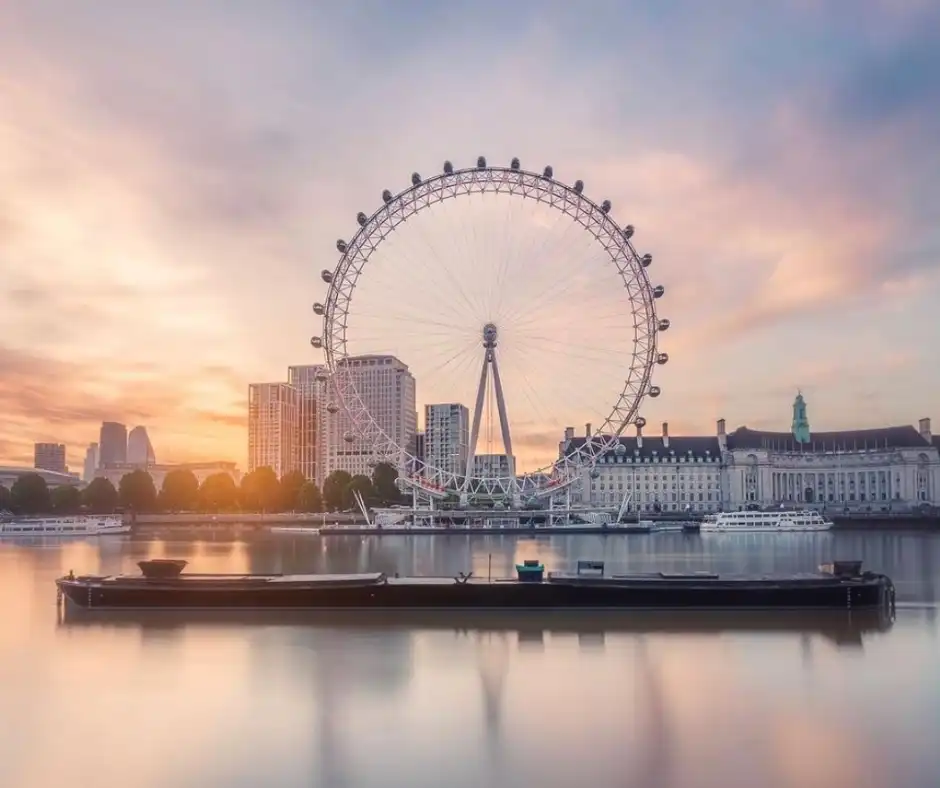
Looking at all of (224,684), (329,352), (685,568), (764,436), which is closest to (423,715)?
(224,684)

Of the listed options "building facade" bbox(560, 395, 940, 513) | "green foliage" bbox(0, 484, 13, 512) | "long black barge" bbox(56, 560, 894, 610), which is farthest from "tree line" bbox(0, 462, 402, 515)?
"long black barge" bbox(56, 560, 894, 610)

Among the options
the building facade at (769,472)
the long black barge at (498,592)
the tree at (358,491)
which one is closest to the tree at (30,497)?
the tree at (358,491)

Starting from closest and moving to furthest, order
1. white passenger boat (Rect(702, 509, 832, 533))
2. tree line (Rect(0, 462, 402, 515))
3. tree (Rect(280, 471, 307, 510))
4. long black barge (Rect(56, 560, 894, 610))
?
long black barge (Rect(56, 560, 894, 610)) < white passenger boat (Rect(702, 509, 832, 533)) < tree line (Rect(0, 462, 402, 515)) < tree (Rect(280, 471, 307, 510))

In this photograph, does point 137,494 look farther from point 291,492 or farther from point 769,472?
point 769,472

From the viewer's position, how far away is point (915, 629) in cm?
2641

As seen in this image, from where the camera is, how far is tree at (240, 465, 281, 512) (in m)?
131

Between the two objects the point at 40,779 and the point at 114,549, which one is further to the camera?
the point at 114,549

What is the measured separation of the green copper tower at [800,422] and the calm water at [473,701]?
425ft

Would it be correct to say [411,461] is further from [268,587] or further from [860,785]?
[860,785]

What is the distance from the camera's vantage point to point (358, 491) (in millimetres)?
121625

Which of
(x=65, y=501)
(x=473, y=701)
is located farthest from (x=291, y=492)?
(x=473, y=701)

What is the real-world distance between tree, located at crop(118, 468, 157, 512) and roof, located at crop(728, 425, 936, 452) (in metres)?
89.1

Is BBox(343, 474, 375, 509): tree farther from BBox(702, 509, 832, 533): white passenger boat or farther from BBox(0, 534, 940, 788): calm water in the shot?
BBox(0, 534, 940, 788): calm water

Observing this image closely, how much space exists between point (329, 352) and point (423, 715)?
1604 inches
